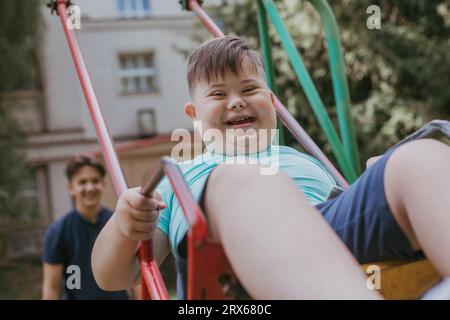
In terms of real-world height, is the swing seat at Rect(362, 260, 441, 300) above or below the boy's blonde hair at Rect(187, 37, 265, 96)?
below

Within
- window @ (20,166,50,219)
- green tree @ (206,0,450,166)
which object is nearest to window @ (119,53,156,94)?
window @ (20,166,50,219)

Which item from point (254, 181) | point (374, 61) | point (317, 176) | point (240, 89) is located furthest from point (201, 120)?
point (374, 61)

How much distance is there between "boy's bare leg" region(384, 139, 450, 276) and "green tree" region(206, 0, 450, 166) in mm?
4385

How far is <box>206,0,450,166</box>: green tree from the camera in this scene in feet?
17.3

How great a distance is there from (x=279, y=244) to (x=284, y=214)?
4 centimetres

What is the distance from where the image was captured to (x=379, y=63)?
18.0ft

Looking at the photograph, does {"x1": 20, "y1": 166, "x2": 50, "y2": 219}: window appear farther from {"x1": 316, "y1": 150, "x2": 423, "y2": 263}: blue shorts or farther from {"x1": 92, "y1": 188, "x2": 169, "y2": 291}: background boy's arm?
{"x1": 316, "y1": 150, "x2": 423, "y2": 263}: blue shorts

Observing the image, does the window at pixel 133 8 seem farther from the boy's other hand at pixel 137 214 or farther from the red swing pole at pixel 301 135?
the boy's other hand at pixel 137 214

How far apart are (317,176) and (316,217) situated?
1.14ft

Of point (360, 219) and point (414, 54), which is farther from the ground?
point (414, 54)

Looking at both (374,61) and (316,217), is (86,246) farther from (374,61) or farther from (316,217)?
(374,61)

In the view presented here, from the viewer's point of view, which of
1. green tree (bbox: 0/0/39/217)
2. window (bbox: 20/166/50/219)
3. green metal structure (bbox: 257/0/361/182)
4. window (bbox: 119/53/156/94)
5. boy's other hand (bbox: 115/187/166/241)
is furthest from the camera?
window (bbox: 119/53/156/94)

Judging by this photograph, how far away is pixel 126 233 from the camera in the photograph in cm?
97

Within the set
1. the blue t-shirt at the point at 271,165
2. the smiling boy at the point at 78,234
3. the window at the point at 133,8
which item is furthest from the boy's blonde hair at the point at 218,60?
the window at the point at 133,8
